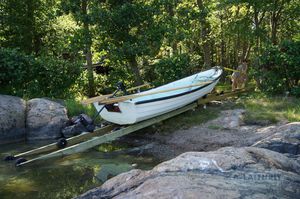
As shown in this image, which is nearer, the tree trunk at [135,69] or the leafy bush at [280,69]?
the leafy bush at [280,69]

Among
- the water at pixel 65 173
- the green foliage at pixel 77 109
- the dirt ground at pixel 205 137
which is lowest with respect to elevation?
the water at pixel 65 173

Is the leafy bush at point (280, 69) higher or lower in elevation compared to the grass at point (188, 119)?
higher

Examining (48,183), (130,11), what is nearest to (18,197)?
(48,183)

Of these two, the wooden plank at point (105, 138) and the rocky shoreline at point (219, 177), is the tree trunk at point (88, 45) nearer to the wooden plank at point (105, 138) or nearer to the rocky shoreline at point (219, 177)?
the wooden plank at point (105, 138)

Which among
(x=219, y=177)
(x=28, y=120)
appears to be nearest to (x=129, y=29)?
(x=28, y=120)

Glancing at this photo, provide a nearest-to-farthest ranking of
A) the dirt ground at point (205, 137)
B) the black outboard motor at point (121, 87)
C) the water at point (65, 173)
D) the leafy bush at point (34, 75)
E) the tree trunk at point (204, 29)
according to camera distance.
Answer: the water at point (65, 173), the dirt ground at point (205, 137), the black outboard motor at point (121, 87), the leafy bush at point (34, 75), the tree trunk at point (204, 29)

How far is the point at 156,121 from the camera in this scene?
35.9ft

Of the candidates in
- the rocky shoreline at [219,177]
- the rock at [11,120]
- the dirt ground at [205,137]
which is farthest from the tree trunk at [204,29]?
the rocky shoreline at [219,177]

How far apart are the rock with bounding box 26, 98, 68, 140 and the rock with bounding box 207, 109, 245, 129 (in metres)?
4.65

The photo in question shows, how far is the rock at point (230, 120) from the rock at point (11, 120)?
5736 mm

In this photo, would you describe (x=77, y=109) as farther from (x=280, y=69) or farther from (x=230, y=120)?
(x=280, y=69)

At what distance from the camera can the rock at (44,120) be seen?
12.1 m

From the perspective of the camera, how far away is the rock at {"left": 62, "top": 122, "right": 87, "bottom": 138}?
12.1 meters

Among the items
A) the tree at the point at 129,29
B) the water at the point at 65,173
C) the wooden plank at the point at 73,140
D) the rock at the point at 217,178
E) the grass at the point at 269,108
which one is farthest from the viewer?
the tree at the point at 129,29
